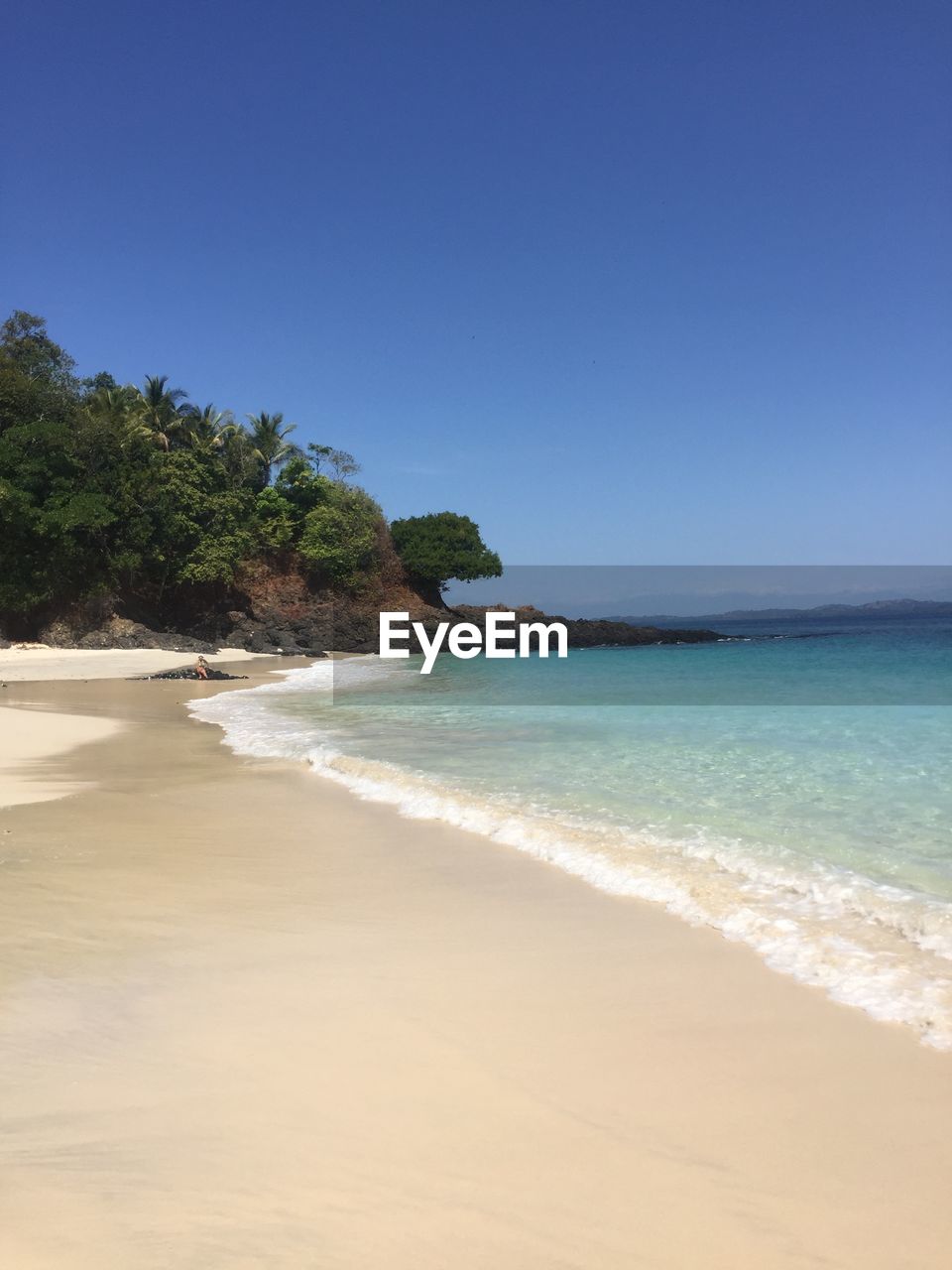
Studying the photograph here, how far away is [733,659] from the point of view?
32844 mm

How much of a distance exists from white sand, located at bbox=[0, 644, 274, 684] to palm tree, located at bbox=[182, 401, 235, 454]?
41.1 ft

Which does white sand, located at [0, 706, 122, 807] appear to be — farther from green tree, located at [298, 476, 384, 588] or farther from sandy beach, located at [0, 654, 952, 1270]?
green tree, located at [298, 476, 384, 588]

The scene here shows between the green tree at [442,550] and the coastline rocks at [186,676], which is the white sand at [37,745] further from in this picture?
the green tree at [442,550]

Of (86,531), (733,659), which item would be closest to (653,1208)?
(733,659)

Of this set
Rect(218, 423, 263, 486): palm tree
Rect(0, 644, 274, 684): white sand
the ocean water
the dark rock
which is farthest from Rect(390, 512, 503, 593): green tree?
the ocean water

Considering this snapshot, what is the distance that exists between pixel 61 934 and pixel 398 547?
4490cm

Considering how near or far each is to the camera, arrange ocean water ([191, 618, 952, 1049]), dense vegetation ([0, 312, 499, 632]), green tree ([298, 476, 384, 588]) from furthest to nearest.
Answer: green tree ([298, 476, 384, 588]), dense vegetation ([0, 312, 499, 632]), ocean water ([191, 618, 952, 1049])

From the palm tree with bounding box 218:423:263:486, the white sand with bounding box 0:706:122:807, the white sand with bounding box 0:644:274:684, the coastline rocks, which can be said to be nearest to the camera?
the white sand with bounding box 0:706:122:807

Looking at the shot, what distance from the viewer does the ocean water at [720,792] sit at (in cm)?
421

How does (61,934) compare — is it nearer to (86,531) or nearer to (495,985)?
(495,985)

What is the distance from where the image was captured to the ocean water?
13.8ft

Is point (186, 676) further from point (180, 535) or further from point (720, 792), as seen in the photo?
point (720, 792)

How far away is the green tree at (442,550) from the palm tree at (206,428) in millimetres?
11592

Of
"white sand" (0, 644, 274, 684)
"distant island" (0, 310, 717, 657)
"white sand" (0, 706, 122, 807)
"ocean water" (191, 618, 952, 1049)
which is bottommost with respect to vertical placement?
"ocean water" (191, 618, 952, 1049)
